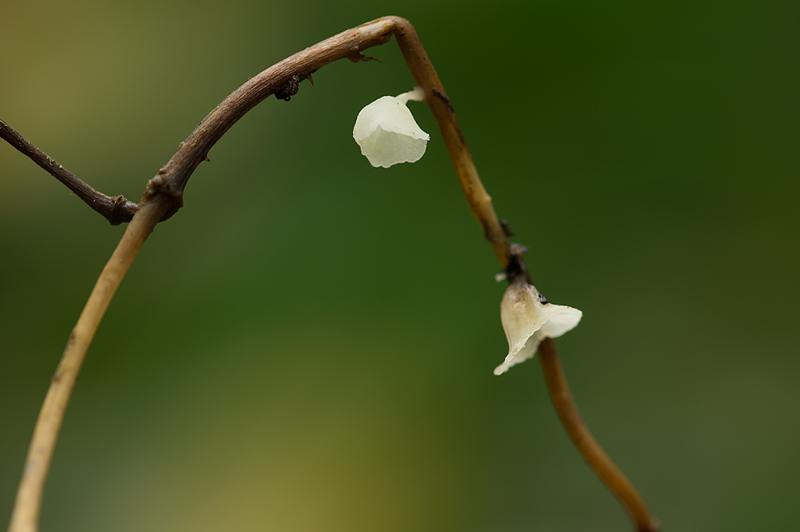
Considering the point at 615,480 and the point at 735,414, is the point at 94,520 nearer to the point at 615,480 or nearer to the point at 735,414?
the point at 615,480

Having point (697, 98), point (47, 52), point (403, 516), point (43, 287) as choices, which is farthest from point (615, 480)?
point (47, 52)

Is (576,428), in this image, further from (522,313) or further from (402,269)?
(402,269)

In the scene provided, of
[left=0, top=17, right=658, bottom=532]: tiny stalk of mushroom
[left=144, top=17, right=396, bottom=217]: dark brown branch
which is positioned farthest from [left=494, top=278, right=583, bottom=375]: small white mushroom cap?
[left=144, top=17, right=396, bottom=217]: dark brown branch

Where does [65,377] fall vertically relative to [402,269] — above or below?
below

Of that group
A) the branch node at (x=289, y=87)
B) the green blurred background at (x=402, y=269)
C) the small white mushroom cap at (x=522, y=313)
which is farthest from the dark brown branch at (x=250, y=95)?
the green blurred background at (x=402, y=269)

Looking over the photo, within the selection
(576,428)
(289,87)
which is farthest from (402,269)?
(289,87)
